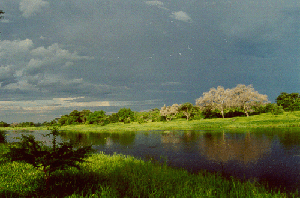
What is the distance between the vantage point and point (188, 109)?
8156 centimetres

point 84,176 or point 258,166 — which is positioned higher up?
point 84,176

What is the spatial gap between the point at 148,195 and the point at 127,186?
146 cm

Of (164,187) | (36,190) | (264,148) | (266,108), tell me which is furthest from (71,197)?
(266,108)

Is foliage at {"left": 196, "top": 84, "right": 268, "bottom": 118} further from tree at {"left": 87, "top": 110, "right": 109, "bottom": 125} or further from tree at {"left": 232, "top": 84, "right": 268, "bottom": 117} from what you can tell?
tree at {"left": 87, "top": 110, "right": 109, "bottom": 125}

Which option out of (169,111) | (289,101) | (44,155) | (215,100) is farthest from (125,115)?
(44,155)

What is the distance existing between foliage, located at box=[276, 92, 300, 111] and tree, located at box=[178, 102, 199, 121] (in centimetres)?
3435

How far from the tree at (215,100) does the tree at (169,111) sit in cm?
1238

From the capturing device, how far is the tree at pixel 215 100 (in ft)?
239

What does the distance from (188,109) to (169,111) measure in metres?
10.5

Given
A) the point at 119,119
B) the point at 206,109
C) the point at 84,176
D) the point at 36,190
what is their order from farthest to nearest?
the point at 119,119 → the point at 206,109 → the point at 84,176 → the point at 36,190

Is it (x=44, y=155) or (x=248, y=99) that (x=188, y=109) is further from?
(x=44, y=155)

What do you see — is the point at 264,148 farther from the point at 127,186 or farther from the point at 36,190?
the point at 36,190

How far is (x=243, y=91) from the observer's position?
68.2 meters

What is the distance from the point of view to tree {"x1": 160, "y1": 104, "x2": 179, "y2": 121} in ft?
284
